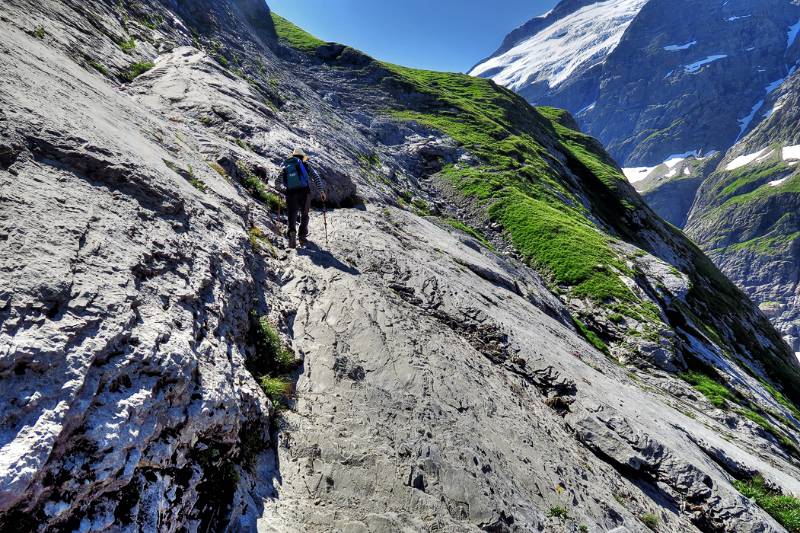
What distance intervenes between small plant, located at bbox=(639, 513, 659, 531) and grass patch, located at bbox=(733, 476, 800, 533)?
20.4ft

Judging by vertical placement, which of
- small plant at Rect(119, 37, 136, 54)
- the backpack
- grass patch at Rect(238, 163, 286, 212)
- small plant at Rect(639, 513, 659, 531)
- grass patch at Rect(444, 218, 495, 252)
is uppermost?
grass patch at Rect(444, 218, 495, 252)

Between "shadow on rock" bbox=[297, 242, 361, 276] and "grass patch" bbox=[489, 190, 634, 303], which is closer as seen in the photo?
"shadow on rock" bbox=[297, 242, 361, 276]

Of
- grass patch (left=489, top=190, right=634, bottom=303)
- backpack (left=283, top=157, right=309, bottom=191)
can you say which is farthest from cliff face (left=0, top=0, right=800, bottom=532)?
grass patch (left=489, top=190, right=634, bottom=303)

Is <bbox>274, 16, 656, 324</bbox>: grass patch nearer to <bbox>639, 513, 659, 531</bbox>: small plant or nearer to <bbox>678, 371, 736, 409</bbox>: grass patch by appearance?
<bbox>678, 371, 736, 409</bbox>: grass patch

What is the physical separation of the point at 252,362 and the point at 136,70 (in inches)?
755

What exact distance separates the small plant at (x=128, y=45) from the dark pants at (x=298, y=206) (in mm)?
15139

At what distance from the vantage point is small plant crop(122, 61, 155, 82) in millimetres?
19184

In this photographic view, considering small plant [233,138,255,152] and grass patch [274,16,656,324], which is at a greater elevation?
grass patch [274,16,656,324]

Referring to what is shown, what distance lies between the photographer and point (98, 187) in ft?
25.6

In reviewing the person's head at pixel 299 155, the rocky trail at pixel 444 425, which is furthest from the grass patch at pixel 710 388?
the person's head at pixel 299 155

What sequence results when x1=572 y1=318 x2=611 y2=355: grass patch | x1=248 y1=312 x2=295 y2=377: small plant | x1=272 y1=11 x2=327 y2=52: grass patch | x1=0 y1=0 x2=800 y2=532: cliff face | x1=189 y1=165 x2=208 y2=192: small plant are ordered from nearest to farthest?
x1=0 y1=0 x2=800 y2=532: cliff face → x1=248 y1=312 x2=295 y2=377: small plant → x1=189 y1=165 x2=208 y2=192: small plant → x1=572 y1=318 x2=611 y2=355: grass patch → x1=272 y1=11 x2=327 y2=52: grass patch

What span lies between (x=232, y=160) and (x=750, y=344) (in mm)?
51684

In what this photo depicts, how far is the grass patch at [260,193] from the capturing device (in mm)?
15562

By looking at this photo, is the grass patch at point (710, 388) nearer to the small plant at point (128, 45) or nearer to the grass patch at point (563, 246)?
the grass patch at point (563, 246)
